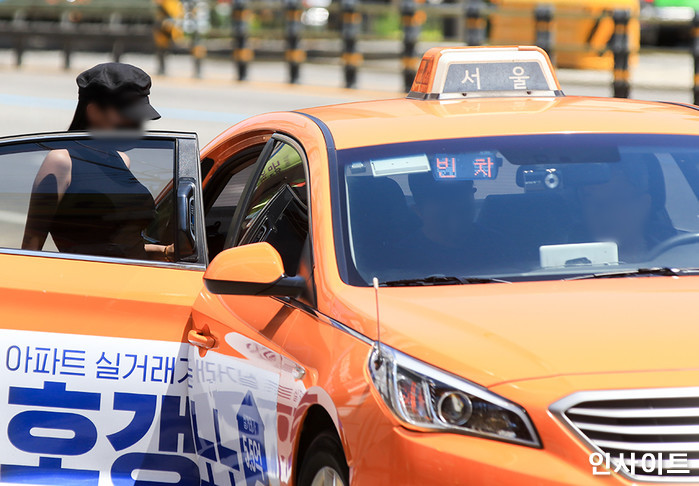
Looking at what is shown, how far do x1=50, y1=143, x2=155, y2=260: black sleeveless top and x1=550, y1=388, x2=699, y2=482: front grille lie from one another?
205 cm

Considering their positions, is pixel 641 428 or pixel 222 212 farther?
pixel 222 212

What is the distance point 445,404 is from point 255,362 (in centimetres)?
99

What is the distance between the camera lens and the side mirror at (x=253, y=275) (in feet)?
12.2

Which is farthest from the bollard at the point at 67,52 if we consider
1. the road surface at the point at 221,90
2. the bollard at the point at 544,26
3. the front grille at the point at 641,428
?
the front grille at the point at 641,428

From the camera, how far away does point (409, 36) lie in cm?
2203

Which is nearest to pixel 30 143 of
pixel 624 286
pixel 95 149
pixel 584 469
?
pixel 95 149

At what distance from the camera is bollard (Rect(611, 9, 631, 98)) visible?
18.6 meters

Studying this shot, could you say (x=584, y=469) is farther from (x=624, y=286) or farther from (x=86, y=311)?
(x=86, y=311)

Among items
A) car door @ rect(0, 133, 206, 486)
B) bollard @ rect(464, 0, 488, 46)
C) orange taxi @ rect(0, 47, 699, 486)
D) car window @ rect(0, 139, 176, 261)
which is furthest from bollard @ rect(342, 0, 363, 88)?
car door @ rect(0, 133, 206, 486)

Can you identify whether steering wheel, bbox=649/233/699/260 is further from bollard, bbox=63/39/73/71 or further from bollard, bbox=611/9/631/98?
bollard, bbox=63/39/73/71

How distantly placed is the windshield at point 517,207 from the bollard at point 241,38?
21216 mm

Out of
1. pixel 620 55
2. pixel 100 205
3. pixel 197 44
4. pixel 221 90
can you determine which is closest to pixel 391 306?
pixel 100 205

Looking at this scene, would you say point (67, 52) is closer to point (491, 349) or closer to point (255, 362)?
point (255, 362)

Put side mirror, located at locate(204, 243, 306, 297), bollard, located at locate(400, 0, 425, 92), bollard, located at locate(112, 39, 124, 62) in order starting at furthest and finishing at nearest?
1. bollard, located at locate(112, 39, 124, 62)
2. bollard, located at locate(400, 0, 425, 92)
3. side mirror, located at locate(204, 243, 306, 297)
